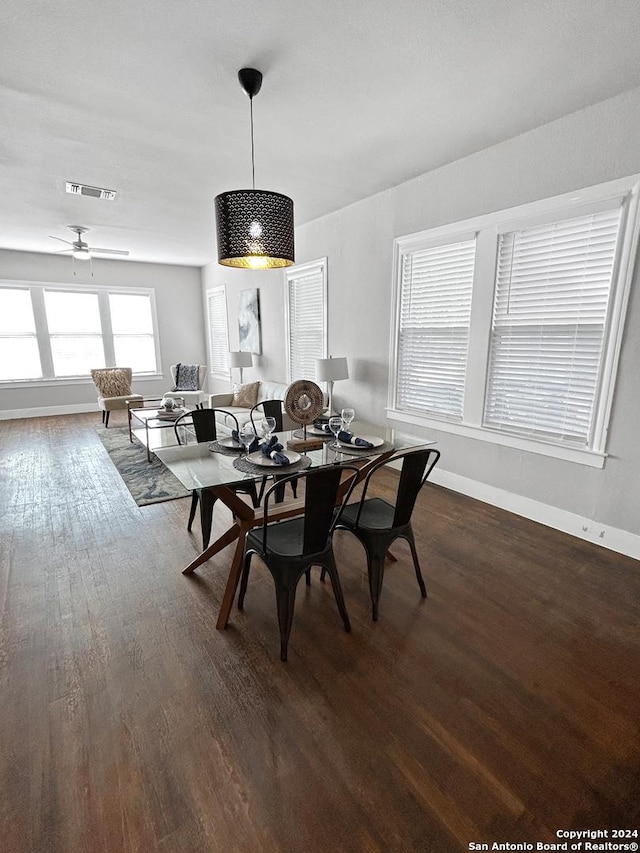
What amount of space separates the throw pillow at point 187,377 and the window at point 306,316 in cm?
229

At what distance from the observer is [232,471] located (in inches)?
80.7

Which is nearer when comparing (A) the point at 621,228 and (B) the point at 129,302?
(A) the point at 621,228

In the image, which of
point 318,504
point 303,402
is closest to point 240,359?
point 303,402

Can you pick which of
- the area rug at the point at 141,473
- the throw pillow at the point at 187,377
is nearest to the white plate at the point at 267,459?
the area rug at the point at 141,473

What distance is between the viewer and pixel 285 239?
2.23 m

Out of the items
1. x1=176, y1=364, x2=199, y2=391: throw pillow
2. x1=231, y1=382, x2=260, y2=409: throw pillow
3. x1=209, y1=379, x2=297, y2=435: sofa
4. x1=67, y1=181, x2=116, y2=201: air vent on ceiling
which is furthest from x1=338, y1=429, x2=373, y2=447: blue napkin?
x1=176, y1=364, x2=199, y2=391: throw pillow

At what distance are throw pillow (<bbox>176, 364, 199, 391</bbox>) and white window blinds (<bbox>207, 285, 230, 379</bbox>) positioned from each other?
74cm

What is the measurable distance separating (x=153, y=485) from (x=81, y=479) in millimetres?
837

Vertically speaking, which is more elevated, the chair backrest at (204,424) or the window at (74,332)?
the window at (74,332)

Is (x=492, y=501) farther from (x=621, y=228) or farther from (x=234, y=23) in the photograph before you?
(x=234, y=23)

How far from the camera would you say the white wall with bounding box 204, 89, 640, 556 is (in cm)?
249

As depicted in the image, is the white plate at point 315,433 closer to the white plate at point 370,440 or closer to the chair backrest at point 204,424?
the white plate at point 370,440

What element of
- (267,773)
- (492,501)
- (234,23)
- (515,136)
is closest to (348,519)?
(267,773)

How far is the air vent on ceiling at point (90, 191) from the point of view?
372 cm
